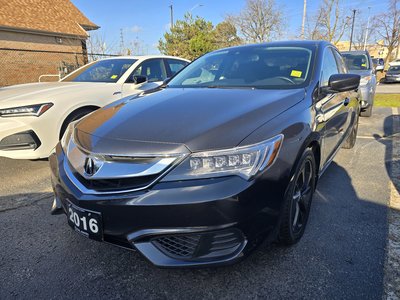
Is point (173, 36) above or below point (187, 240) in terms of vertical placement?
above

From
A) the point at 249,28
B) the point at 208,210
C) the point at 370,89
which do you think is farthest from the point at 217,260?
the point at 249,28

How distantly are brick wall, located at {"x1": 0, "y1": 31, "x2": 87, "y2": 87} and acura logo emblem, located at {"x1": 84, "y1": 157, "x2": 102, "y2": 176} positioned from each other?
599 inches

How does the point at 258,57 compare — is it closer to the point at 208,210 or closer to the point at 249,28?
the point at 208,210

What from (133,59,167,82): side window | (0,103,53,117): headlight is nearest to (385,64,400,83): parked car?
(133,59,167,82): side window

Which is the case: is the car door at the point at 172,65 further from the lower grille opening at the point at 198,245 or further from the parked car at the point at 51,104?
the lower grille opening at the point at 198,245

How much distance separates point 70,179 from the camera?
76.7 inches

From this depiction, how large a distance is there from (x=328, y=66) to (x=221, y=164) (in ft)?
6.90

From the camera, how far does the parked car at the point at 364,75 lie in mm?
6973

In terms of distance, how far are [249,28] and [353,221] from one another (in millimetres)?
36034

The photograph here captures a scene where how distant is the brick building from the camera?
16.5m

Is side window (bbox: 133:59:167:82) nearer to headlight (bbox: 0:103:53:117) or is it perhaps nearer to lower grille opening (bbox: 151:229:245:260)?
headlight (bbox: 0:103:53:117)

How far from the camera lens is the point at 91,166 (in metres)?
1.81

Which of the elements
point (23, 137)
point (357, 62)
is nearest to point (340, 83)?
point (23, 137)

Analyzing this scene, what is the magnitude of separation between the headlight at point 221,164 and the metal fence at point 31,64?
49.2 ft
